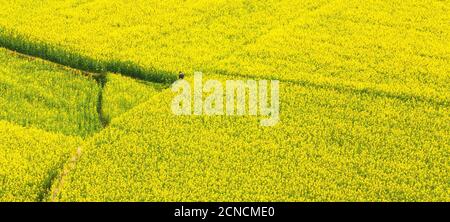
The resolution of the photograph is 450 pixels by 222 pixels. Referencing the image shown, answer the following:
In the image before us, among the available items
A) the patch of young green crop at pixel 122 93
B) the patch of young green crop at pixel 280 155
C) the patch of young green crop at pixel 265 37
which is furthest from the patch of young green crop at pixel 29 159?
the patch of young green crop at pixel 265 37

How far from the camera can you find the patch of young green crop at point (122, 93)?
10.1 m

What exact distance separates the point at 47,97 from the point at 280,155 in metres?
4.40

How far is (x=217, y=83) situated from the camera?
10766 millimetres

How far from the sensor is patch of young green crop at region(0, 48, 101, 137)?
9.63 metres

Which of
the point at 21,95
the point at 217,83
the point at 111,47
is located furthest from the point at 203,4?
the point at 21,95

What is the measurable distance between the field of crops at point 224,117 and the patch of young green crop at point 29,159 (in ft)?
0.07

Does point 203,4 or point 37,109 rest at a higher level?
point 203,4

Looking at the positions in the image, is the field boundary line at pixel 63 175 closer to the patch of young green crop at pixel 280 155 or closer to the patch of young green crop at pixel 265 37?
the patch of young green crop at pixel 280 155

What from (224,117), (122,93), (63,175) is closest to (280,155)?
(224,117)

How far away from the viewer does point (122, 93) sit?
34.7 ft

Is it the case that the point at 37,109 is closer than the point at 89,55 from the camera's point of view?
Yes

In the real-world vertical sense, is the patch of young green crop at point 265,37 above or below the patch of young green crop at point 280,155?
above

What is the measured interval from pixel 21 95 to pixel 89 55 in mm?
1828

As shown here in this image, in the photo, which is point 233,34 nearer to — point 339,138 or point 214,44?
point 214,44
